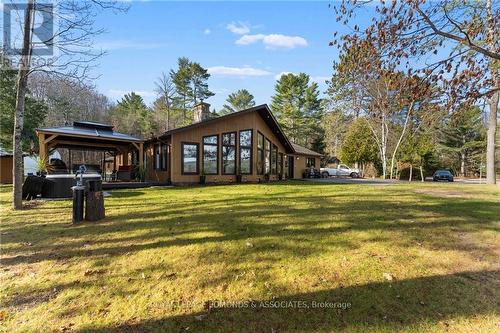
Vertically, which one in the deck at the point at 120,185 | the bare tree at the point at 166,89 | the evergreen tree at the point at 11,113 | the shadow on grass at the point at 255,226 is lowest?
the shadow on grass at the point at 255,226

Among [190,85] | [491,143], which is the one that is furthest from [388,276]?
[190,85]

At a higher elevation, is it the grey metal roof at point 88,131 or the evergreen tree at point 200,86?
the evergreen tree at point 200,86

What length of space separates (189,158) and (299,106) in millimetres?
27036

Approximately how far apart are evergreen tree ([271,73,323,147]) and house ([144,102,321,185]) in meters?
18.9

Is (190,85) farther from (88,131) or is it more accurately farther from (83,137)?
(83,137)

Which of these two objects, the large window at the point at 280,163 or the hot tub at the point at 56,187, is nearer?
the hot tub at the point at 56,187

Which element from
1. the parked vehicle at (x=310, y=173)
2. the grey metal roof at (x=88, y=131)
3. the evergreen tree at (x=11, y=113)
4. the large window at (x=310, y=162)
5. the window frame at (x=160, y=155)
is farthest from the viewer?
the large window at (x=310, y=162)

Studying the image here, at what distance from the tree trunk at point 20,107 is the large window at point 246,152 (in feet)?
35.7

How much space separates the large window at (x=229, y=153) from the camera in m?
16.2

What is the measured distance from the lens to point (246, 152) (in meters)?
17.2

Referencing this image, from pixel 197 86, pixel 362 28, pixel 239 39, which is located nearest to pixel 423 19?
pixel 362 28

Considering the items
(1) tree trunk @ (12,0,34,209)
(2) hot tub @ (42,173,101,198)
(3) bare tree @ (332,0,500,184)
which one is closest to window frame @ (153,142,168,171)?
(2) hot tub @ (42,173,101,198)

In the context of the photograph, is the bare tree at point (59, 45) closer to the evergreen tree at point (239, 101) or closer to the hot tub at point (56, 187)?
the hot tub at point (56, 187)

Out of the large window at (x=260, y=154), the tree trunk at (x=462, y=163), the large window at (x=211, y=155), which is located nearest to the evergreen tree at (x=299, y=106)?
the large window at (x=260, y=154)
